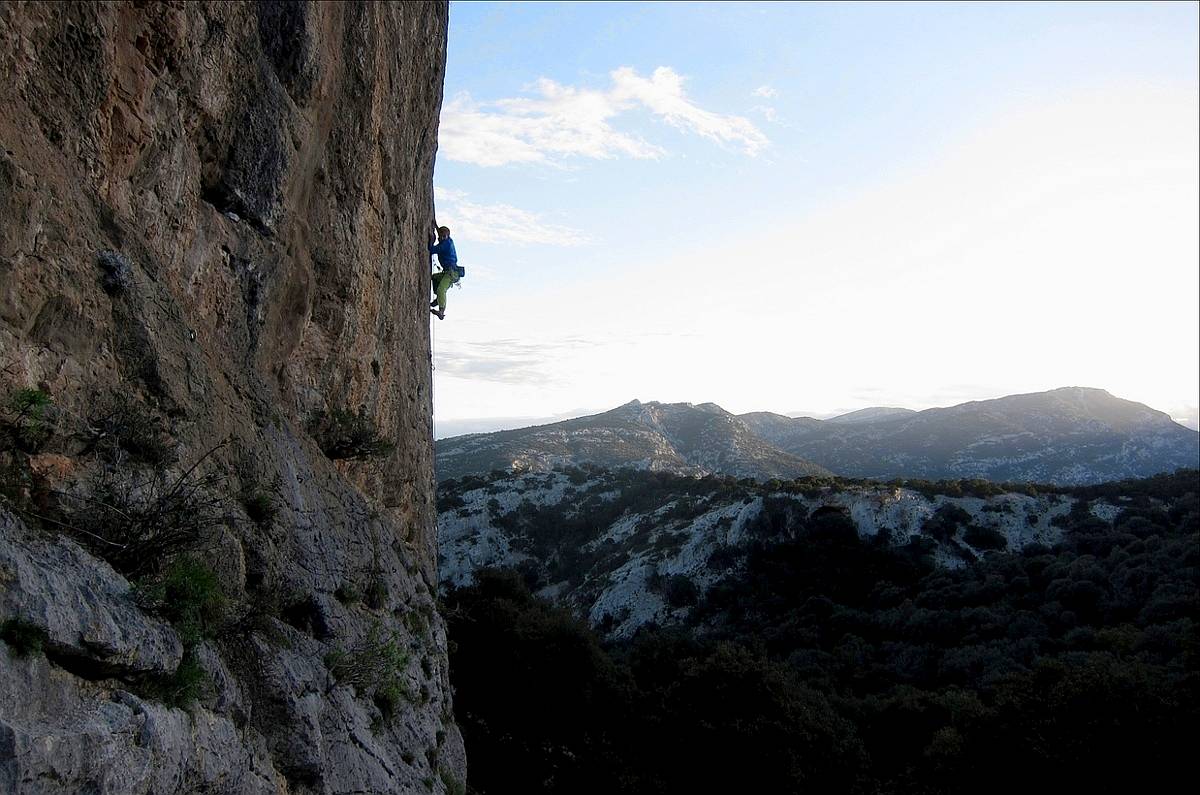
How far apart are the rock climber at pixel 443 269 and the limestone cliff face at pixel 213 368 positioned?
2987 millimetres

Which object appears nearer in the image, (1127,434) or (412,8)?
(412,8)

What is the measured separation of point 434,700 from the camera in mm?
11289

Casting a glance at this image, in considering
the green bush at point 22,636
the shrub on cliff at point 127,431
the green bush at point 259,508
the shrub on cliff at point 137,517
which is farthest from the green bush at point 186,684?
the green bush at point 259,508

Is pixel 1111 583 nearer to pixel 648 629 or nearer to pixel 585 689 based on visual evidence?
pixel 648 629

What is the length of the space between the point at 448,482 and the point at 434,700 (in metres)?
48.5

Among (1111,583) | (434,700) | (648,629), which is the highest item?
(434,700)

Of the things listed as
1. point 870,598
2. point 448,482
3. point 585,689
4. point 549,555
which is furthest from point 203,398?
point 448,482

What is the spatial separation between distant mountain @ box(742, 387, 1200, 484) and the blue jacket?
3277 inches

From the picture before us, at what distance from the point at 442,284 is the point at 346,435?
5.73m

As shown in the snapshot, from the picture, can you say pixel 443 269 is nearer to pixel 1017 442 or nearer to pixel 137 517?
pixel 137 517

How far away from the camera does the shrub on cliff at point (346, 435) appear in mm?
10695

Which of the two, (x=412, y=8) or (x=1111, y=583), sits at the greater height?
(x=412, y=8)

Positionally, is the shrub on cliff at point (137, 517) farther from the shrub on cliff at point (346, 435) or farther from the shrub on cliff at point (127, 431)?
the shrub on cliff at point (346, 435)

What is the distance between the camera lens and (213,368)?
740 centimetres
